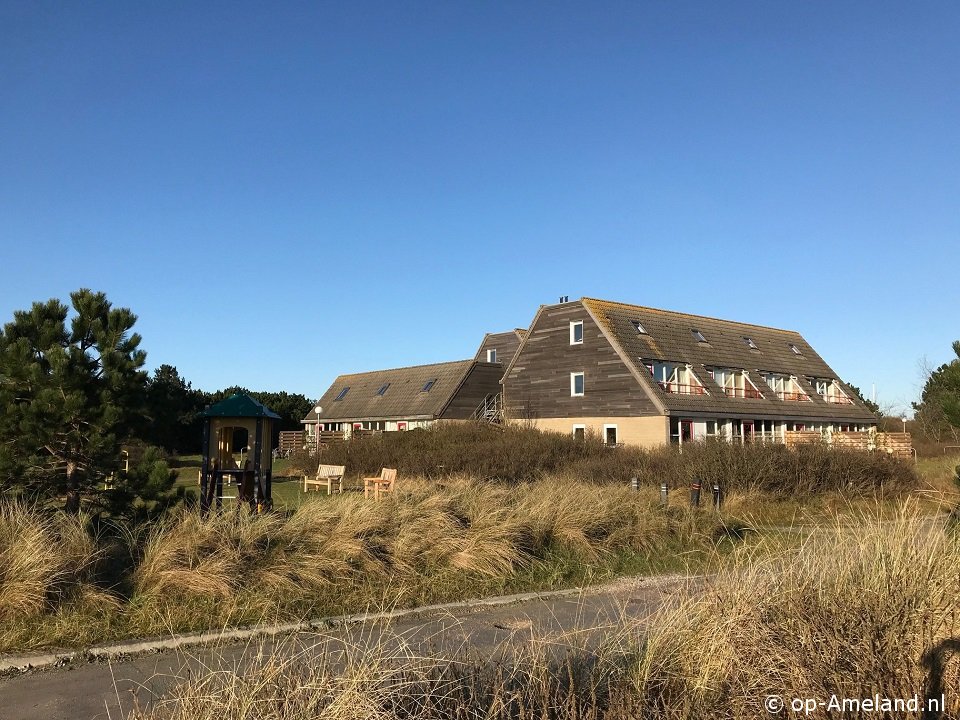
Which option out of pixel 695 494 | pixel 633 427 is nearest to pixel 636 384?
pixel 633 427

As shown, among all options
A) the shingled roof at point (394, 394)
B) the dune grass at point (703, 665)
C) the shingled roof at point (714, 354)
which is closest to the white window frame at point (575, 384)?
the shingled roof at point (714, 354)

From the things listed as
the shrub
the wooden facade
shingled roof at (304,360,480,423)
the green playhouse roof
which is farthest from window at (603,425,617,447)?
the green playhouse roof

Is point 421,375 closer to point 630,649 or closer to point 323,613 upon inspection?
point 323,613

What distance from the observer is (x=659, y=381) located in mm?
35031

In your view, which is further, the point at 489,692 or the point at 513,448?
the point at 513,448

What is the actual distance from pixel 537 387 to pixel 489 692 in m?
35.9

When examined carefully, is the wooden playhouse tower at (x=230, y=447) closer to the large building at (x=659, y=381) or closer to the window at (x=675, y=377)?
the large building at (x=659, y=381)

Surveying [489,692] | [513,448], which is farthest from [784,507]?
[489,692]

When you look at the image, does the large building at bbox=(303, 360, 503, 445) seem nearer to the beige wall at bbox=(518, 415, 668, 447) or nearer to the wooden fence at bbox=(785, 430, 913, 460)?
the beige wall at bbox=(518, 415, 668, 447)

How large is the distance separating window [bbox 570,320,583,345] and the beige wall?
3.79 meters

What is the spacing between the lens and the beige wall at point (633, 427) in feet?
108

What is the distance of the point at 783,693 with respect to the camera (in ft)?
14.6

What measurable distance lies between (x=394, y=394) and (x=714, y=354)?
19242 mm

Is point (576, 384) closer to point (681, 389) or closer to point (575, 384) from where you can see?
point (575, 384)
